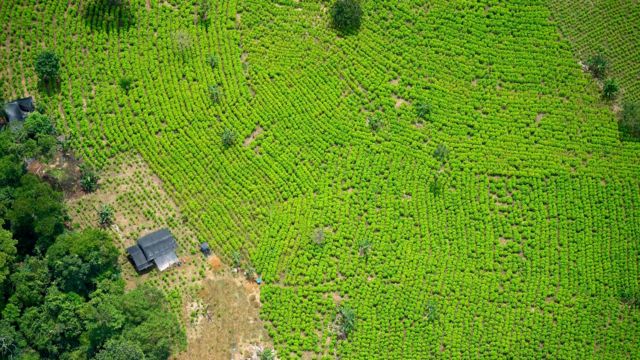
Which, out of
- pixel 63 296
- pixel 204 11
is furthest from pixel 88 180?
pixel 204 11

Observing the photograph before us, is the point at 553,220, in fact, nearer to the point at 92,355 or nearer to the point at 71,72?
the point at 92,355

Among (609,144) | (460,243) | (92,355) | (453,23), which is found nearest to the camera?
(92,355)

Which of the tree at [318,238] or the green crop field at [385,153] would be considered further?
the tree at [318,238]

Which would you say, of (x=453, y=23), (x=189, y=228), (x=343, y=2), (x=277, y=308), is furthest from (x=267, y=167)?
(x=453, y=23)

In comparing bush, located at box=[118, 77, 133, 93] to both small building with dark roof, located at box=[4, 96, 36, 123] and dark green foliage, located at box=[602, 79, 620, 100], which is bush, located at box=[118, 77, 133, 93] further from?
dark green foliage, located at box=[602, 79, 620, 100]

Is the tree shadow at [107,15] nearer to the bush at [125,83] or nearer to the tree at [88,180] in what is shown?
the bush at [125,83]

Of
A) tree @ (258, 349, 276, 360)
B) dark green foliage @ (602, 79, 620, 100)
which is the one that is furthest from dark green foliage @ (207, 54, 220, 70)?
dark green foliage @ (602, 79, 620, 100)

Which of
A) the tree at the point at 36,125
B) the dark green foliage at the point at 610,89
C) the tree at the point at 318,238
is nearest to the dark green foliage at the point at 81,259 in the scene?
the tree at the point at 36,125
